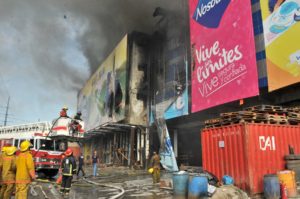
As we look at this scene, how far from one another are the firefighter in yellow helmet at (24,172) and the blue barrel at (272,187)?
6283mm

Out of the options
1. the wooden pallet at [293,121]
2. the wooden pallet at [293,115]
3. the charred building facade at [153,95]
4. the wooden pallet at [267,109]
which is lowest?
the wooden pallet at [293,121]

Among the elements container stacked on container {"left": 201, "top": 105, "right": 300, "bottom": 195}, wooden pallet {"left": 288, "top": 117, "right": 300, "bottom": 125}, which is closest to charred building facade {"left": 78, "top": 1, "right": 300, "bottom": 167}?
wooden pallet {"left": 288, "top": 117, "right": 300, "bottom": 125}

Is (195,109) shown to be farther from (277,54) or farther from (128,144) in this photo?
(128,144)

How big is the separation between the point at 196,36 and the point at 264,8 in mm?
5731

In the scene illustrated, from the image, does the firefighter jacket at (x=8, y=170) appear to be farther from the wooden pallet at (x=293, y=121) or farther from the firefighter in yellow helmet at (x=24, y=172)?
the wooden pallet at (x=293, y=121)

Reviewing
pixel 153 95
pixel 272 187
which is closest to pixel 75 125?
pixel 272 187

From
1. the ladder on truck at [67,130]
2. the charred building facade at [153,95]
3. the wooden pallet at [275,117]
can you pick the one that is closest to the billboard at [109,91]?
the charred building facade at [153,95]

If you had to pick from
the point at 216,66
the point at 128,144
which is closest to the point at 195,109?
the point at 216,66

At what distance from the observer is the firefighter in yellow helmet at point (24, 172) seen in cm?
623

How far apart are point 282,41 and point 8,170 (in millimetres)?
13541

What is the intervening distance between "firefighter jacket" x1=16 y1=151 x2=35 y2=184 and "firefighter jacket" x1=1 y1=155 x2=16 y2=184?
→ 486 millimetres

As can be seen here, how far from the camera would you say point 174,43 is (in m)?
25.8

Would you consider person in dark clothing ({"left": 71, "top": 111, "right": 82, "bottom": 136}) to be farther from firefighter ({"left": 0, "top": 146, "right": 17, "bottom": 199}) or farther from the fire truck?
firefighter ({"left": 0, "top": 146, "right": 17, "bottom": 199})

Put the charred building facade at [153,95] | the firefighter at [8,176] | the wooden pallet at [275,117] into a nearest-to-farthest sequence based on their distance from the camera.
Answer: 1. the firefighter at [8,176]
2. the wooden pallet at [275,117]
3. the charred building facade at [153,95]
